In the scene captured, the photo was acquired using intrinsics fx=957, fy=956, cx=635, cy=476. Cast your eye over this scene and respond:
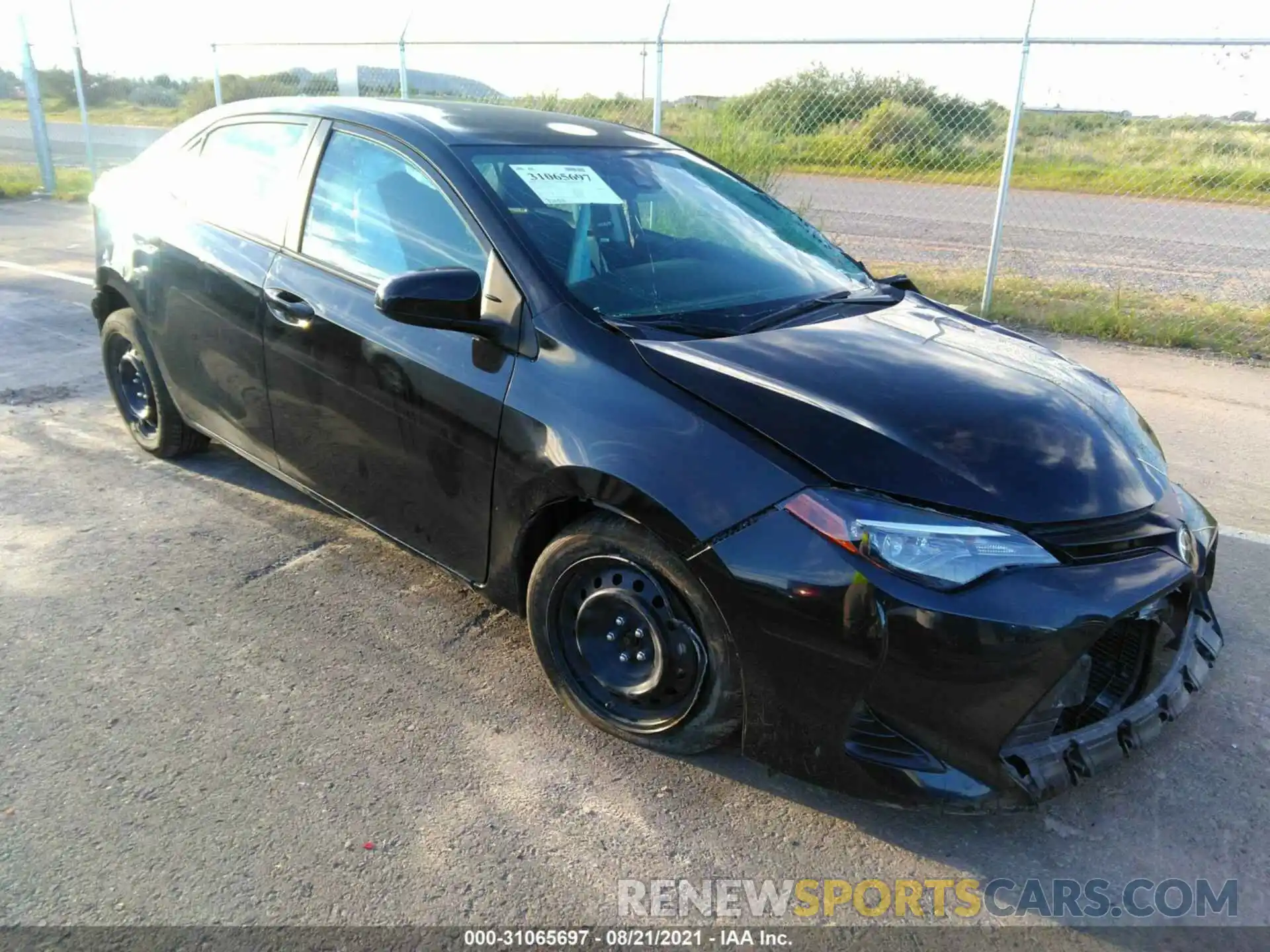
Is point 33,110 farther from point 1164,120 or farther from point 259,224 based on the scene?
point 1164,120

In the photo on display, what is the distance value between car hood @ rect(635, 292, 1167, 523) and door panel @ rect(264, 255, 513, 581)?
620 millimetres

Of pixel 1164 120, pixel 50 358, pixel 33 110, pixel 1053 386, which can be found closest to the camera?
pixel 1053 386

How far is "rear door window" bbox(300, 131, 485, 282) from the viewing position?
3.00 m

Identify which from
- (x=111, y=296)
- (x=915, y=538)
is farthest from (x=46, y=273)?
(x=915, y=538)

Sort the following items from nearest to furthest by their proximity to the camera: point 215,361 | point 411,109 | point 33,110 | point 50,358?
point 411,109 → point 215,361 → point 50,358 → point 33,110

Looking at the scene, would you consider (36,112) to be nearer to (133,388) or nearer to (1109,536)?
(133,388)

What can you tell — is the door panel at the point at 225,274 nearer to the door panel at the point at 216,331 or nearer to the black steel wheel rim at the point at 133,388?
the door panel at the point at 216,331

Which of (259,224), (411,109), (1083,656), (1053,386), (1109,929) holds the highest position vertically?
(411,109)

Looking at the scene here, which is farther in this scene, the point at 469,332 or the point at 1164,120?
the point at 1164,120

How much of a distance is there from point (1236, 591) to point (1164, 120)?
17.5 feet

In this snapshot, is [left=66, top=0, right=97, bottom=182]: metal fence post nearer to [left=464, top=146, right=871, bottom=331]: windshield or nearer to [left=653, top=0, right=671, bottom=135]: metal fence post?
[left=653, top=0, right=671, bottom=135]: metal fence post

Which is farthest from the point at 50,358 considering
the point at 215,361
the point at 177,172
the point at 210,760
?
the point at 210,760

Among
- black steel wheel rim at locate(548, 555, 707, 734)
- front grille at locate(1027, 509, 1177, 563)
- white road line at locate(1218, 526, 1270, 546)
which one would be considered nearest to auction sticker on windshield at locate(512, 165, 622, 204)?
black steel wheel rim at locate(548, 555, 707, 734)

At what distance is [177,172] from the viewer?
4207 millimetres
